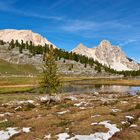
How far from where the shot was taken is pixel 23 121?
98.7ft

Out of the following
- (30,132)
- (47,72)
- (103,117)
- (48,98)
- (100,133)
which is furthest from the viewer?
(47,72)

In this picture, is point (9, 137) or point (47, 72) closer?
point (9, 137)

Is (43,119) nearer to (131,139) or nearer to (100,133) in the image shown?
(100,133)

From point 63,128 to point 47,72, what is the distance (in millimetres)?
50834

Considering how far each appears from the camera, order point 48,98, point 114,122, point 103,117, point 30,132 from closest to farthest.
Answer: point 30,132
point 114,122
point 103,117
point 48,98

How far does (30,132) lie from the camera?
2469 centimetres

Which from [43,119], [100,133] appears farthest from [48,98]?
[100,133]

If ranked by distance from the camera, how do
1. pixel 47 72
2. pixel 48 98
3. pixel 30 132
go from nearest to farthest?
pixel 30 132, pixel 48 98, pixel 47 72

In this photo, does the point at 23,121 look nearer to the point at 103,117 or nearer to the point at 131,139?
the point at 103,117

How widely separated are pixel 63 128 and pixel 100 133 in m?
3.67

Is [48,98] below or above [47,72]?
below

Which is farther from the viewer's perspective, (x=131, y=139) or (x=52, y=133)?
(x=52, y=133)

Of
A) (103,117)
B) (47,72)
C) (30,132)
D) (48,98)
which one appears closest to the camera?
(30,132)

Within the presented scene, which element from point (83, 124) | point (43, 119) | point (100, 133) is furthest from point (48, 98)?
point (100, 133)
